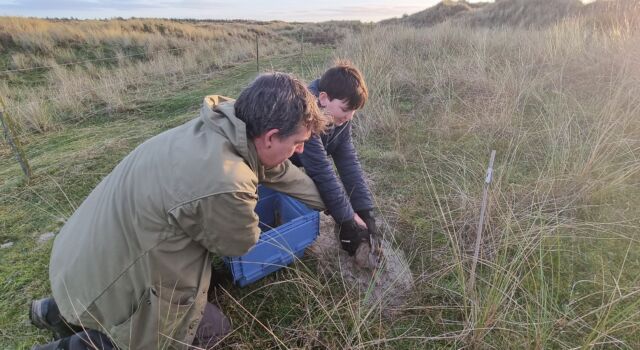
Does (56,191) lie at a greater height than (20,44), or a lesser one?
lesser

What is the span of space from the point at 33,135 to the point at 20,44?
9845mm

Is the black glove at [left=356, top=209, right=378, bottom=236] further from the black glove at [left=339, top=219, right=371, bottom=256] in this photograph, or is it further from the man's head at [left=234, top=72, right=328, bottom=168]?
the man's head at [left=234, top=72, right=328, bottom=168]

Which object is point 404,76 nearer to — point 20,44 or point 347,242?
point 347,242

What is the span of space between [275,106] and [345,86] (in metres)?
0.80

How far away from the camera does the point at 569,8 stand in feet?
38.5

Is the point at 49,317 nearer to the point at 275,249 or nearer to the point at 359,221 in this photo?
the point at 275,249

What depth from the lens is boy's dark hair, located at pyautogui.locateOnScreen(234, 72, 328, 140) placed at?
4.48 feet

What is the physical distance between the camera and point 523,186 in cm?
254

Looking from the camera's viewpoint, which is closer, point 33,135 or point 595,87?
point 595,87

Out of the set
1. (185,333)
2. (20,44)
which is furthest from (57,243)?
(20,44)

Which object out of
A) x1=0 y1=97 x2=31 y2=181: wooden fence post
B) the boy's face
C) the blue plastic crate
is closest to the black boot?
the blue plastic crate

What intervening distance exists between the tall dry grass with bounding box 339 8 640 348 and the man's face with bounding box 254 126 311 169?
34.8 inches

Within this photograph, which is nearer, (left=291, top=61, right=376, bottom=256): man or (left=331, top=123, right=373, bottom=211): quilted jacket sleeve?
(left=291, top=61, right=376, bottom=256): man

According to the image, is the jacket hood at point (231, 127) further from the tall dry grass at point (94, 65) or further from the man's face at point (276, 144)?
the tall dry grass at point (94, 65)
